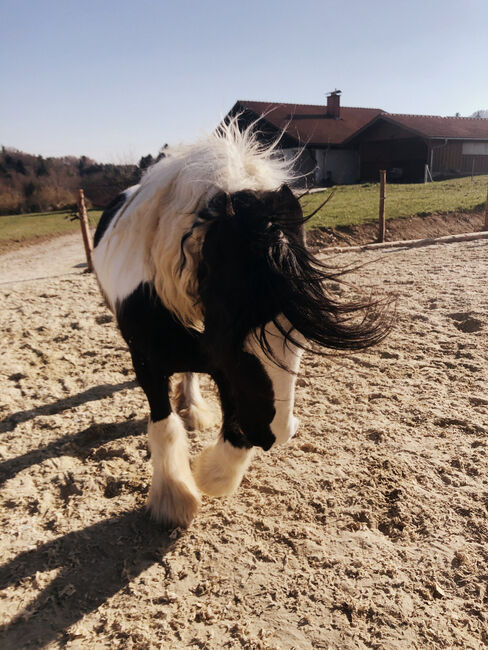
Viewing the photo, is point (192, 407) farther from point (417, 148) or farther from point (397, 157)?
point (397, 157)

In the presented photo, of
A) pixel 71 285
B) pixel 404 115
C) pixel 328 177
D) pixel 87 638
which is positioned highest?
pixel 404 115

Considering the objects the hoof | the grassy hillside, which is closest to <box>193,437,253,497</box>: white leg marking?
the hoof

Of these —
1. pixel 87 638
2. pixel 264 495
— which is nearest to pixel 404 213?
pixel 264 495

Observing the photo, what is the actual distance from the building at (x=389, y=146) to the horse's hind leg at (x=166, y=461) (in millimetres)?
24183

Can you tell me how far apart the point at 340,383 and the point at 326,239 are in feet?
19.7

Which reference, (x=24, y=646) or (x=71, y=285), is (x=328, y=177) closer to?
(x=71, y=285)

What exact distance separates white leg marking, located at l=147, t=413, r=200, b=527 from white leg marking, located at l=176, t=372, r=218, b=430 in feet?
2.69

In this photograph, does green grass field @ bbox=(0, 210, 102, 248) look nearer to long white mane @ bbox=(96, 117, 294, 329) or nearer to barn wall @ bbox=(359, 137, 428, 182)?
long white mane @ bbox=(96, 117, 294, 329)

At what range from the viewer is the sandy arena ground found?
1.75 meters

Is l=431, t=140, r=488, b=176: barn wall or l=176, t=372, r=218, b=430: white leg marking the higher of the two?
l=431, t=140, r=488, b=176: barn wall

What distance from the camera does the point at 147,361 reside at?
84.5 inches

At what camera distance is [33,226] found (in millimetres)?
16062

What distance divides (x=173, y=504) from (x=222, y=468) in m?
0.45

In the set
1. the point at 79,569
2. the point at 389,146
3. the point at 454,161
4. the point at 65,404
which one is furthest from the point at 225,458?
the point at 454,161
